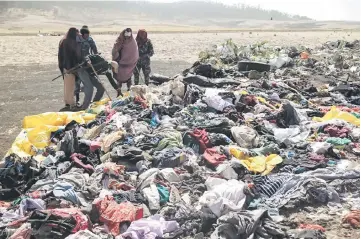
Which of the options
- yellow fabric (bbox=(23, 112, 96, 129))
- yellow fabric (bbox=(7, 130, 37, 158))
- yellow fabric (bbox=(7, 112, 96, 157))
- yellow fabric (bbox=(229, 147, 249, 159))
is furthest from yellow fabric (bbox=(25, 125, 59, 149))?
yellow fabric (bbox=(229, 147, 249, 159))

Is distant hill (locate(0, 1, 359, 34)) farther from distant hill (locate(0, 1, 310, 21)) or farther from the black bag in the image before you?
the black bag

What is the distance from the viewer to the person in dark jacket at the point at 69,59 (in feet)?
30.8

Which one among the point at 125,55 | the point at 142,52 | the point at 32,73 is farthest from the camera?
the point at 32,73

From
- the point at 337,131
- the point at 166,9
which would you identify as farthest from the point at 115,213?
the point at 166,9

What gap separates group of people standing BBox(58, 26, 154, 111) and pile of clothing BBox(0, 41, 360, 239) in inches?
32.1

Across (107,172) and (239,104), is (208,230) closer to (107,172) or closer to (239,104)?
(107,172)

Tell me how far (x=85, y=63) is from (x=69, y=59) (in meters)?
0.39

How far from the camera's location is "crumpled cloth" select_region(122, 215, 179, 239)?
14.3ft

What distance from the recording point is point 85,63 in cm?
941

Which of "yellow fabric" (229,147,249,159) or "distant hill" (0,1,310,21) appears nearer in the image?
"yellow fabric" (229,147,249,159)

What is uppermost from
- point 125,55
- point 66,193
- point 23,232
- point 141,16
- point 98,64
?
point 141,16

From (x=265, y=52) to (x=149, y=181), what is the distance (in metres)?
11.8

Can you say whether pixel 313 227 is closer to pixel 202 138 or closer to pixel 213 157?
pixel 213 157

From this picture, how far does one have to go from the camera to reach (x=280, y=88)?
10.3 meters
